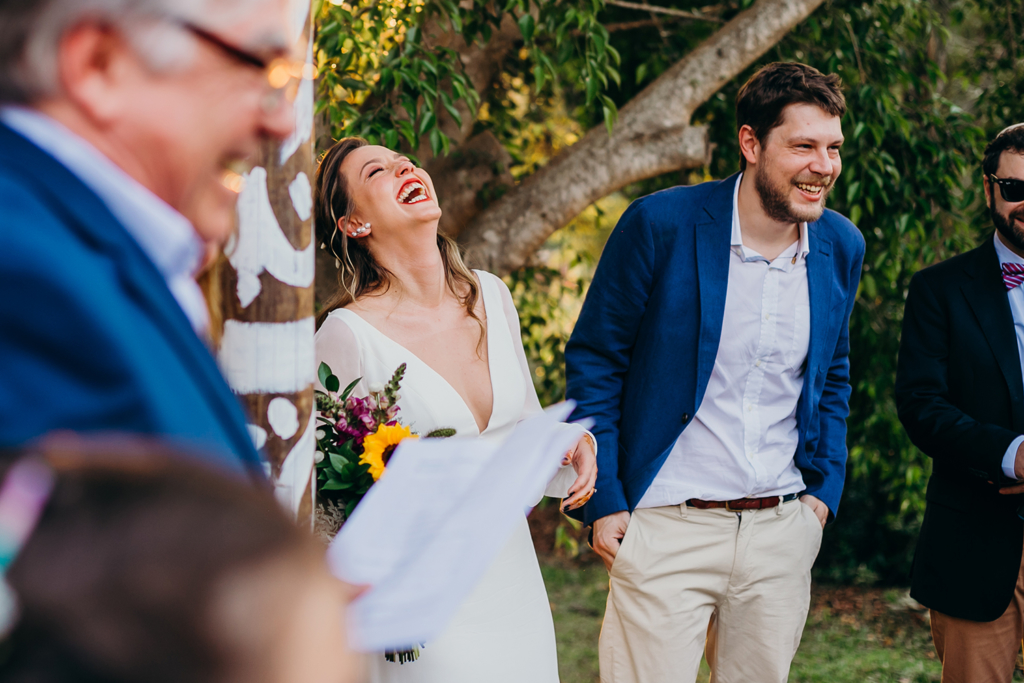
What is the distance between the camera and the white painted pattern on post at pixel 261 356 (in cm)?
119

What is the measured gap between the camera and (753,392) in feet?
8.55

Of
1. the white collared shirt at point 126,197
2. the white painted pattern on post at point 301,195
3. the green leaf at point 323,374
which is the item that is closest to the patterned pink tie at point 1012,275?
the green leaf at point 323,374

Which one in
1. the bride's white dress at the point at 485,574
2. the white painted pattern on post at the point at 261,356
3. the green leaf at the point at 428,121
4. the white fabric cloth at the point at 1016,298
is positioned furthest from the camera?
the green leaf at the point at 428,121

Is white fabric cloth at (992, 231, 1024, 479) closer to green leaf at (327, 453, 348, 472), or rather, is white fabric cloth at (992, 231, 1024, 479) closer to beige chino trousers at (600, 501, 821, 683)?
beige chino trousers at (600, 501, 821, 683)

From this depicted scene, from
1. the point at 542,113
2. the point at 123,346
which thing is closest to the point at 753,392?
the point at 123,346

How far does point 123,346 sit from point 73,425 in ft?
0.23

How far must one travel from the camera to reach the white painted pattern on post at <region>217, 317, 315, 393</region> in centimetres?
119

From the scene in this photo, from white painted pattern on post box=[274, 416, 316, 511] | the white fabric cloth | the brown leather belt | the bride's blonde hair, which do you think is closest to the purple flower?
white painted pattern on post box=[274, 416, 316, 511]

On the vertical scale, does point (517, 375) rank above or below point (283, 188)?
below

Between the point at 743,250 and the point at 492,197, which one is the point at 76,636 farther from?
the point at 492,197

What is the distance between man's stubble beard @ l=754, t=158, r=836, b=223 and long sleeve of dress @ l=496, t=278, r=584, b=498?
36.4 inches

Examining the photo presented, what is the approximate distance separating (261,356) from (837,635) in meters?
5.06

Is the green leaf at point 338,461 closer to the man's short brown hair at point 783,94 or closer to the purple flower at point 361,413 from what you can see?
the purple flower at point 361,413

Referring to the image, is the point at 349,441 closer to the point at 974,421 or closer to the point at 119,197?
the point at 119,197
